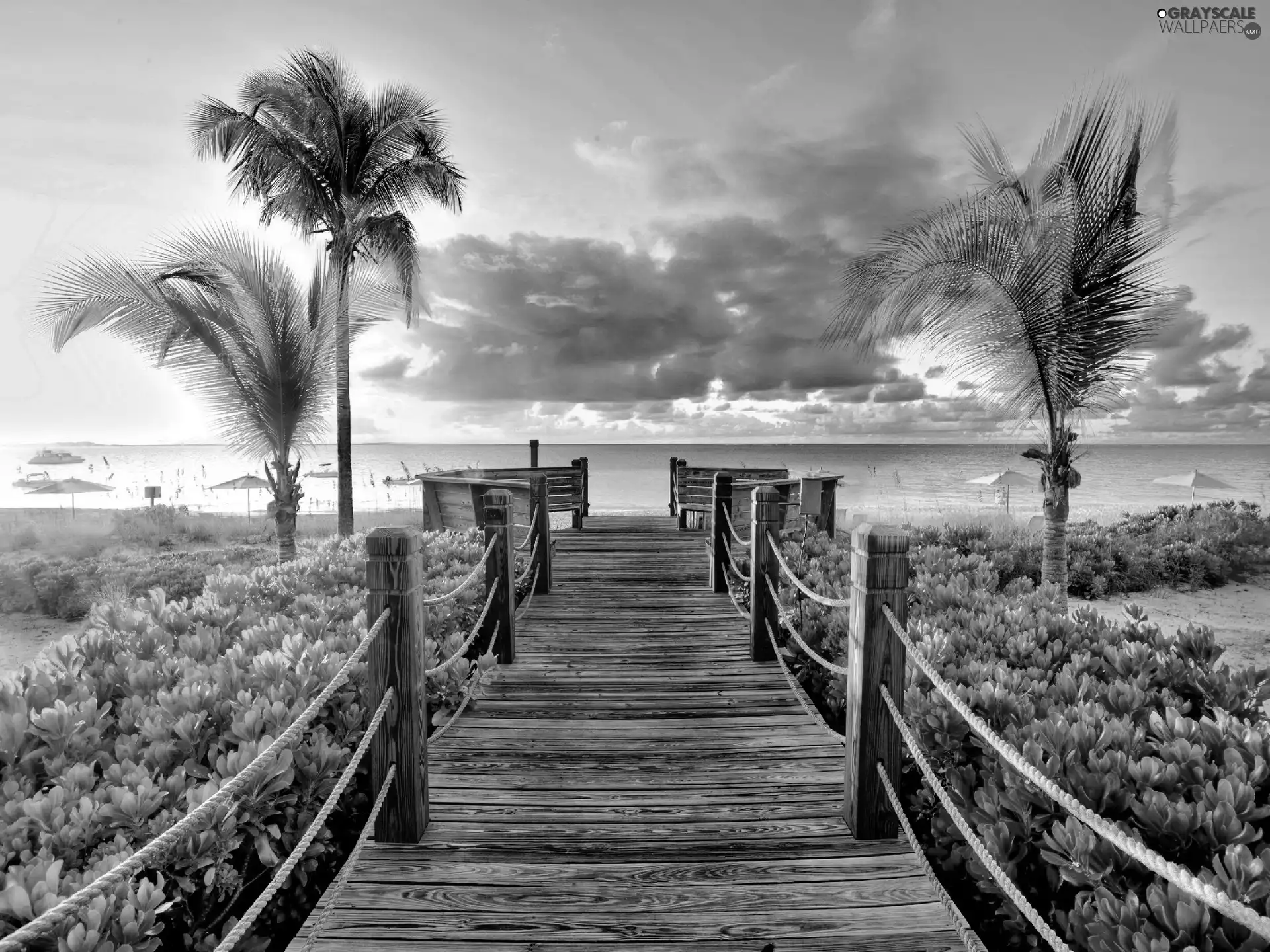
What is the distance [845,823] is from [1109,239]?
7.99 metres

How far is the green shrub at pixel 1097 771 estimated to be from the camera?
1.66 meters

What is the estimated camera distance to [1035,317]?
24.5 ft

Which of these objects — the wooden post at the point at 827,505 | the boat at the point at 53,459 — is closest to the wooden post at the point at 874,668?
the wooden post at the point at 827,505

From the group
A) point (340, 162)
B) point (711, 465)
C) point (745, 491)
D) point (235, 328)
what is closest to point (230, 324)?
point (235, 328)

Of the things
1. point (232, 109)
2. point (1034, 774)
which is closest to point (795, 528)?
point (1034, 774)

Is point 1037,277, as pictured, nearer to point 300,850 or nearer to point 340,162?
point 300,850

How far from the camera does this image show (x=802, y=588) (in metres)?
→ 3.31

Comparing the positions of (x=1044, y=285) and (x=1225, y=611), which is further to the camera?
(x=1225, y=611)

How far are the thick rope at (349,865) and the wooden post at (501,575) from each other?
89.4 inches

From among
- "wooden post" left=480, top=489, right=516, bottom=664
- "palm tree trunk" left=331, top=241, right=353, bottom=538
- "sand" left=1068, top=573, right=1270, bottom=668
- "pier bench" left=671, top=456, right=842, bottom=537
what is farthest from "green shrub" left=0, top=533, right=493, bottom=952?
"sand" left=1068, top=573, right=1270, bottom=668

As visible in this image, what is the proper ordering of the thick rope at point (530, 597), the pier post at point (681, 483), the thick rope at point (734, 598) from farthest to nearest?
the pier post at point (681, 483) < the thick rope at point (530, 597) < the thick rope at point (734, 598)

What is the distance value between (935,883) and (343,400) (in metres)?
12.6

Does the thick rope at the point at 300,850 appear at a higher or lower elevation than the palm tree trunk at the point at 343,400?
lower

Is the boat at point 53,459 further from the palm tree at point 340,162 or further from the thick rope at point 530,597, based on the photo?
the thick rope at point 530,597
